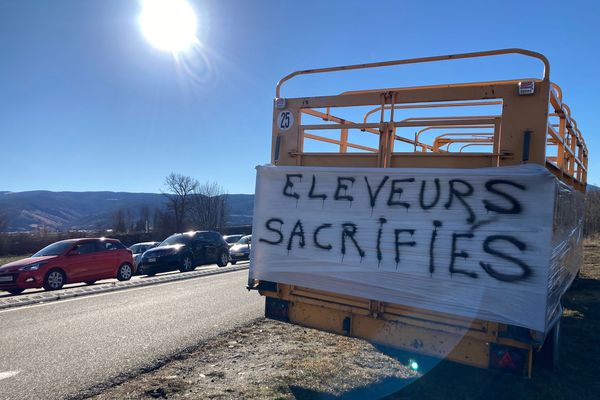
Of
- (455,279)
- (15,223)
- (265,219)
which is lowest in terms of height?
(15,223)

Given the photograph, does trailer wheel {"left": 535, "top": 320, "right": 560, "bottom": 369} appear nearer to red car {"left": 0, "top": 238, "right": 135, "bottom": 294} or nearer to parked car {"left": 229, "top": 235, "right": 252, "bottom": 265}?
red car {"left": 0, "top": 238, "right": 135, "bottom": 294}

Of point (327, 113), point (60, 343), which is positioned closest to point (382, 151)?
point (327, 113)

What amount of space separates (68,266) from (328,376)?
11198mm

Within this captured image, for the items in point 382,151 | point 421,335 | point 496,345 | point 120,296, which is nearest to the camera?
point 496,345

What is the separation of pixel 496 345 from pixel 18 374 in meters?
4.96

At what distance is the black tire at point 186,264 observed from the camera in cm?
1928

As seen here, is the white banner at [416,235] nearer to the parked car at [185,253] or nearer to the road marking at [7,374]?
the road marking at [7,374]

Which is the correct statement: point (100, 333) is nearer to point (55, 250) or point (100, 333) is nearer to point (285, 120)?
point (285, 120)

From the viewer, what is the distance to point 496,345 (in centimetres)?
385

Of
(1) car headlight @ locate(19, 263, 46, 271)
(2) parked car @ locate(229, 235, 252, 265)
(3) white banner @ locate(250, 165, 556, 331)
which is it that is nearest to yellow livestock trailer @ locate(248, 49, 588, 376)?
(3) white banner @ locate(250, 165, 556, 331)

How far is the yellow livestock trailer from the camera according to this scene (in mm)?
3752

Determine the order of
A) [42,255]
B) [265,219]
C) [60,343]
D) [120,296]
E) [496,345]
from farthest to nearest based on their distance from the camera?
[42,255] < [120,296] < [60,343] < [265,219] < [496,345]

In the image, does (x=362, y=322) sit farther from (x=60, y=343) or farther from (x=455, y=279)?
(x=60, y=343)

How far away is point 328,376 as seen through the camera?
5.18m
